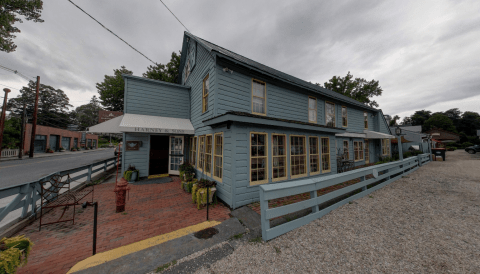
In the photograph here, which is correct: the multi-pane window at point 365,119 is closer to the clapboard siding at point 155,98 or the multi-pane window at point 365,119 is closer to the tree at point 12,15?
the clapboard siding at point 155,98

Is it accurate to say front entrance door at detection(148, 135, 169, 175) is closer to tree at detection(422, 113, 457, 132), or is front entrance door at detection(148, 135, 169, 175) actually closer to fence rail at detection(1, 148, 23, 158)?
fence rail at detection(1, 148, 23, 158)

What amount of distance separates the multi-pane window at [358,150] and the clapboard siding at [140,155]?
578 inches

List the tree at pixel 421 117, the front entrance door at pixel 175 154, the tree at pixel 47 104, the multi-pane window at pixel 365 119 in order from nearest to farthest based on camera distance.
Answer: the front entrance door at pixel 175 154 < the multi-pane window at pixel 365 119 < the tree at pixel 47 104 < the tree at pixel 421 117

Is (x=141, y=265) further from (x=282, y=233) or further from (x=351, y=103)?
(x=351, y=103)

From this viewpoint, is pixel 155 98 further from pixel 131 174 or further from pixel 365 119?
pixel 365 119

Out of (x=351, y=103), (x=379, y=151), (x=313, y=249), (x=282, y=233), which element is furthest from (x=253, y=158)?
(x=379, y=151)

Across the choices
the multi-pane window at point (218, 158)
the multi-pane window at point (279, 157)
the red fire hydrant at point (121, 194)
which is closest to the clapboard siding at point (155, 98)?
the multi-pane window at point (218, 158)

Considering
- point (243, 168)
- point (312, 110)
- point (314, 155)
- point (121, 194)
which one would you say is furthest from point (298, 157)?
point (121, 194)

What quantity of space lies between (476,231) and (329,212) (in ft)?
9.04

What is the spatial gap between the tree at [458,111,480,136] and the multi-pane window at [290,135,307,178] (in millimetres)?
75797

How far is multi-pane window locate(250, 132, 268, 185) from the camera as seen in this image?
5246 millimetres

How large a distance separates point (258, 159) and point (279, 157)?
3.43ft

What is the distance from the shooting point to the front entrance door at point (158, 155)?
8539 mm

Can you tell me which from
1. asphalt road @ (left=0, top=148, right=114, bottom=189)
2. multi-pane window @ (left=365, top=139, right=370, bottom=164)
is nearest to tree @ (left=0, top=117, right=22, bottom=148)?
asphalt road @ (left=0, top=148, right=114, bottom=189)
